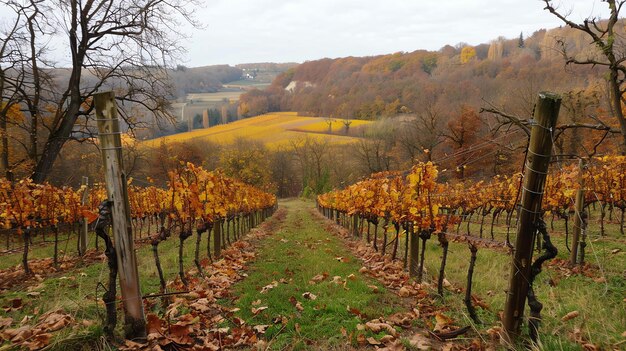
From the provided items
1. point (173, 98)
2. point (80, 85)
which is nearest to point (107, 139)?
point (173, 98)

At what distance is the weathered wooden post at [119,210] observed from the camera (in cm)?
375

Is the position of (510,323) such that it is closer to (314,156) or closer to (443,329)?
(443,329)

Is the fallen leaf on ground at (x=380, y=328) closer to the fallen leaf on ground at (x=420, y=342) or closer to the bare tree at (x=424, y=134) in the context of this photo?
the fallen leaf on ground at (x=420, y=342)

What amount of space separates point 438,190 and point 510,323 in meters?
3.94

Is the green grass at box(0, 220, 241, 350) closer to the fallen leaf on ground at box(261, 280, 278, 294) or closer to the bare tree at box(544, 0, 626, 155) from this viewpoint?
the fallen leaf on ground at box(261, 280, 278, 294)

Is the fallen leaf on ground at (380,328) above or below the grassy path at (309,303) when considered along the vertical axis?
above

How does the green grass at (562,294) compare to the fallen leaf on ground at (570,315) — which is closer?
the green grass at (562,294)

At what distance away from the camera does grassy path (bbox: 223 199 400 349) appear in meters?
4.30

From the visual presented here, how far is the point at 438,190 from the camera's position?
24.3ft

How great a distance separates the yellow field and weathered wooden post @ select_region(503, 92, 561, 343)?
240 feet

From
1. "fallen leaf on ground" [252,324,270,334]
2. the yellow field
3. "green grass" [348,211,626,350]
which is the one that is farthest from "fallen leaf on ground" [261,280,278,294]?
the yellow field

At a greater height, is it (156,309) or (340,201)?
(156,309)

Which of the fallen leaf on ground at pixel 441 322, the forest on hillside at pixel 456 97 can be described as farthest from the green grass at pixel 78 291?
the forest on hillside at pixel 456 97

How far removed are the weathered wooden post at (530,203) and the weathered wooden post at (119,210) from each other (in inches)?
147
